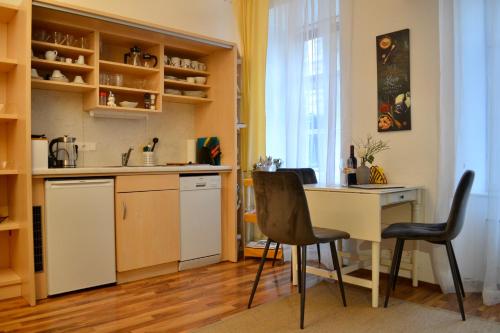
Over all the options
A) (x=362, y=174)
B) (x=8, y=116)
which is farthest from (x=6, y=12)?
(x=362, y=174)

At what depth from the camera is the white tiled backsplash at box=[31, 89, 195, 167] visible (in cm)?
332

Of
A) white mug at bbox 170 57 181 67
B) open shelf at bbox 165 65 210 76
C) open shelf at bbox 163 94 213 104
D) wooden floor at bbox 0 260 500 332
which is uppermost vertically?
white mug at bbox 170 57 181 67

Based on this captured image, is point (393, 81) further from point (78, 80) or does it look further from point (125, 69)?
point (78, 80)

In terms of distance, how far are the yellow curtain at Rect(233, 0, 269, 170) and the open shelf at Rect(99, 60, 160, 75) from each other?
95 cm

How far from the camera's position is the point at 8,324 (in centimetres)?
235

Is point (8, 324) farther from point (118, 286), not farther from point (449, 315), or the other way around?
point (449, 315)

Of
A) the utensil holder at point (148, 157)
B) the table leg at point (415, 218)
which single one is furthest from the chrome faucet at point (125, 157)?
the table leg at point (415, 218)

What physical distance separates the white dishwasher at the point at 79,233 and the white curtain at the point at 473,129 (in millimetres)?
2419

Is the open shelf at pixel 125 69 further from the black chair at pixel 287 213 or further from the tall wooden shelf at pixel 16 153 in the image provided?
the black chair at pixel 287 213

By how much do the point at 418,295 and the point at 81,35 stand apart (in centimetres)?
332

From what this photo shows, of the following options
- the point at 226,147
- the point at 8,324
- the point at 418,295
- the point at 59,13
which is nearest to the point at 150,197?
the point at 226,147

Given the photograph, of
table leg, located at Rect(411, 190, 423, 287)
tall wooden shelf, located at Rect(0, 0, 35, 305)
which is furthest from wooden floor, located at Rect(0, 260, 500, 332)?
tall wooden shelf, located at Rect(0, 0, 35, 305)

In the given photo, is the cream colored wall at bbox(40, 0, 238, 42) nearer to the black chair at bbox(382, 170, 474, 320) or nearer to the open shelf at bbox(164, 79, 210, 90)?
the open shelf at bbox(164, 79, 210, 90)

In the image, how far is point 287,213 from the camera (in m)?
2.33
